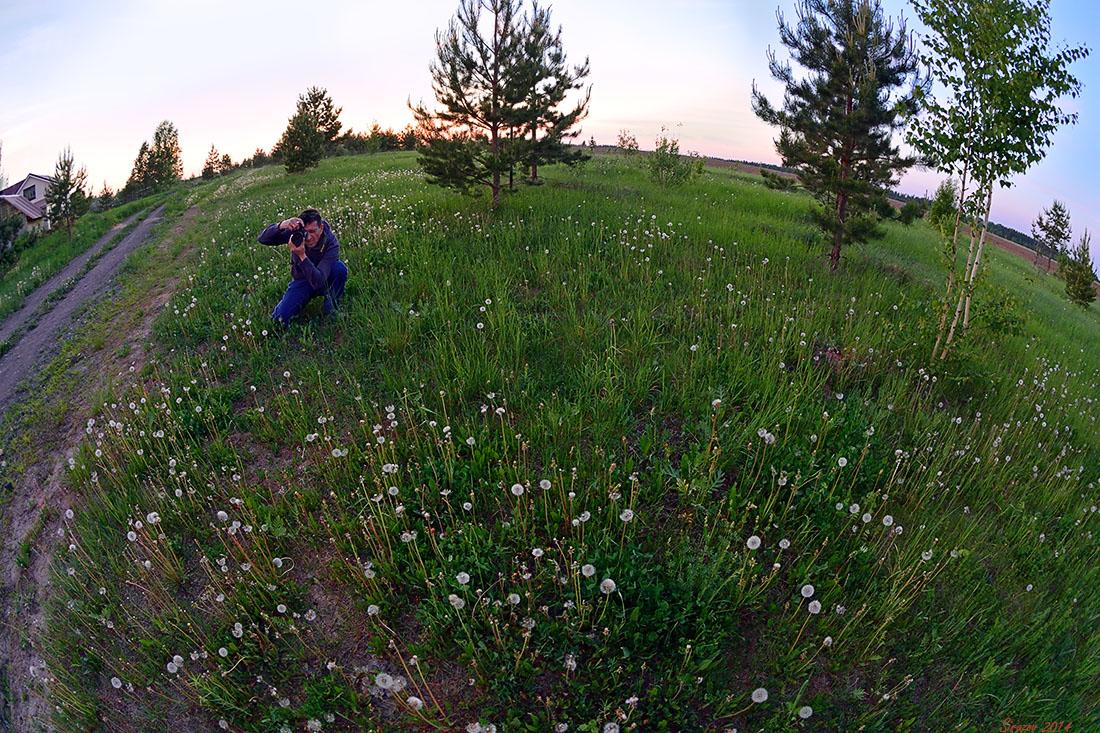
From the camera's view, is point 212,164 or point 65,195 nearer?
point 65,195

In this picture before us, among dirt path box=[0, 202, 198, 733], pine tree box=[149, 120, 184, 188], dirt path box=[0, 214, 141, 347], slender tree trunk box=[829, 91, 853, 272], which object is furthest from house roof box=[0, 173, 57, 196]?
slender tree trunk box=[829, 91, 853, 272]

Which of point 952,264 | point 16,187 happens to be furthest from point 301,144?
point 16,187

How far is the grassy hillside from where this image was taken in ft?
10.3

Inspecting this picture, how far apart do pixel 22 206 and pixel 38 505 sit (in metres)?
61.3

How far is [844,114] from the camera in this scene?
1002cm

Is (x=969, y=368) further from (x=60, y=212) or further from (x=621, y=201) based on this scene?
(x=60, y=212)

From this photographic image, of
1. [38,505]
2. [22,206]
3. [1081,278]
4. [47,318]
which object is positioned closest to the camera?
[38,505]

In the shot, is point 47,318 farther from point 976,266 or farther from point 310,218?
point 976,266

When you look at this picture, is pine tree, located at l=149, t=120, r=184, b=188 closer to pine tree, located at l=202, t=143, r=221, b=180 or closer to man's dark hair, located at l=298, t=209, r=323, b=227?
pine tree, located at l=202, t=143, r=221, b=180

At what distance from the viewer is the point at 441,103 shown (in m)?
Answer: 12.3

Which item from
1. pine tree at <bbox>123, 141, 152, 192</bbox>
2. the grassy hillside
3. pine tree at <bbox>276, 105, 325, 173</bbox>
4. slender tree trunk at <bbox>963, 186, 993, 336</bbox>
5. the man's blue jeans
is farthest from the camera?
Answer: pine tree at <bbox>123, 141, 152, 192</bbox>

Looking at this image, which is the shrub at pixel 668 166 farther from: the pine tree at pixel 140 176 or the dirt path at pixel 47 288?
the pine tree at pixel 140 176

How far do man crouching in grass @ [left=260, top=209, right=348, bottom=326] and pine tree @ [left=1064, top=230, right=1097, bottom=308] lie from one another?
91.1 ft

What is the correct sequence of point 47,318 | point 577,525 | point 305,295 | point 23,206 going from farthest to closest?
point 23,206 → point 47,318 → point 305,295 → point 577,525
